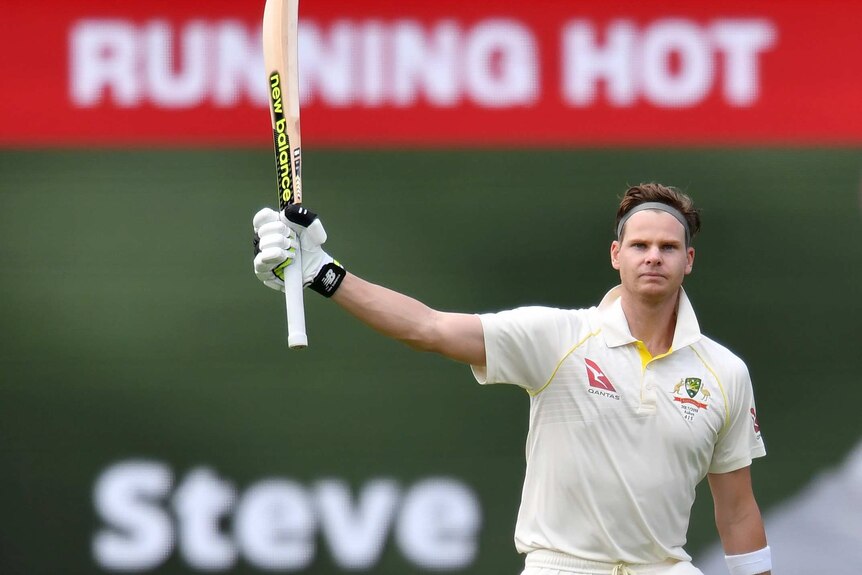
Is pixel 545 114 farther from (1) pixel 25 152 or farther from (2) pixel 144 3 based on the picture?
(1) pixel 25 152

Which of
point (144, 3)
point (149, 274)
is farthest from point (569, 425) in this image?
point (144, 3)

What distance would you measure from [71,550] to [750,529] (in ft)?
8.03

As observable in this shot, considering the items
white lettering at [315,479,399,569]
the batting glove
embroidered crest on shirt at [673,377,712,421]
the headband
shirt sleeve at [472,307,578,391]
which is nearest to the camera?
the batting glove

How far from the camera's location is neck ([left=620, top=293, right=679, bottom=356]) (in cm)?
353

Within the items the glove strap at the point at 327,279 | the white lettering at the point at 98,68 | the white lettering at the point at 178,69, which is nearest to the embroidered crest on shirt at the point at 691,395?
the glove strap at the point at 327,279

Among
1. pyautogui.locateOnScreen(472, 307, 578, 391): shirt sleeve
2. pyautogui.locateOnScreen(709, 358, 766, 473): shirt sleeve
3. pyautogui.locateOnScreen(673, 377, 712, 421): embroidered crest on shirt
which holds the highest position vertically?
pyautogui.locateOnScreen(472, 307, 578, 391): shirt sleeve

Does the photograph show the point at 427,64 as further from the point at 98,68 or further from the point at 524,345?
the point at 524,345

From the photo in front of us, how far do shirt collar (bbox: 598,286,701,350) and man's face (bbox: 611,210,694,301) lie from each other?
0.06 metres

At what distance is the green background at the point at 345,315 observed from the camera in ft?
16.1

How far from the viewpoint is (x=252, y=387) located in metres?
4.93

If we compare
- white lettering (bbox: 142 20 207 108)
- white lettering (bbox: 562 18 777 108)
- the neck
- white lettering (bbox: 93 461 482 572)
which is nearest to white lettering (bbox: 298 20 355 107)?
white lettering (bbox: 142 20 207 108)

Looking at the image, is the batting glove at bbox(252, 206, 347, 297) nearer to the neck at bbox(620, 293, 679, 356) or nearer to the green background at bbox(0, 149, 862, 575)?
the neck at bbox(620, 293, 679, 356)

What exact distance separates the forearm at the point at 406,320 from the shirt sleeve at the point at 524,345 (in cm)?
5

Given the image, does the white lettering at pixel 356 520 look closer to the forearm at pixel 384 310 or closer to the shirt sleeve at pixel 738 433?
the shirt sleeve at pixel 738 433
